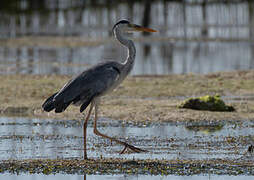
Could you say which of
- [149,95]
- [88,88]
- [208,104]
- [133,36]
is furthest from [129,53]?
[133,36]

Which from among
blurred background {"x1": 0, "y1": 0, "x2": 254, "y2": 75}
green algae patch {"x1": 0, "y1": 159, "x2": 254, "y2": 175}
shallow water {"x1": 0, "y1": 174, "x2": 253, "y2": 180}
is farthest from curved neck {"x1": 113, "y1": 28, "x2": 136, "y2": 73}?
blurred background {"x1": 0, "y1": 0, "x2": 254, "y2": 75}

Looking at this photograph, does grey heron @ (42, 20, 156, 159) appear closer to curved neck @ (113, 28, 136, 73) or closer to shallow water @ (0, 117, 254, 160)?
curved neck @ (113, 28, 136, 73)

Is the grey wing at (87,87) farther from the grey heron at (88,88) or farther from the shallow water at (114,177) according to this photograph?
the shallow water at (114,177)

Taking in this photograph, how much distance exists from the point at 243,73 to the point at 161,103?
232 inches

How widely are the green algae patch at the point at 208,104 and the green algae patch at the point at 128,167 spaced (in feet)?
14.7

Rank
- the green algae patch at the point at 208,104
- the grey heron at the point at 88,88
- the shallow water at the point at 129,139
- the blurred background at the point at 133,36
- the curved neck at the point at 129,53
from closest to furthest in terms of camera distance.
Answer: the grey heron at the point at 88,88 → the shallow water at the point at 129,139 → the curved neck at the point at 129,53 → the green algae patch at the point at 208,104 → the blurred background at the point at 133,36

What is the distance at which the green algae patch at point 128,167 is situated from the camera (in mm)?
8070

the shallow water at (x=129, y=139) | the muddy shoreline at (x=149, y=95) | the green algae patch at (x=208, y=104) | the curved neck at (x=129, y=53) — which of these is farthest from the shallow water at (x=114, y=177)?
the green algae patch at (x=208, y=104)

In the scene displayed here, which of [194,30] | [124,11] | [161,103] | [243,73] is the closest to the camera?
[161,103]

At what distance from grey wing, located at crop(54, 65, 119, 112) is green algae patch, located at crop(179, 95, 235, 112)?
423 cm

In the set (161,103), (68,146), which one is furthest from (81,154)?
(161,103)

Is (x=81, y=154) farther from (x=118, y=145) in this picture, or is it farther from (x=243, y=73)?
(x=243, y=73)

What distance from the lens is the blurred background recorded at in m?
25.1

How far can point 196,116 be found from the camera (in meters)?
12.5
